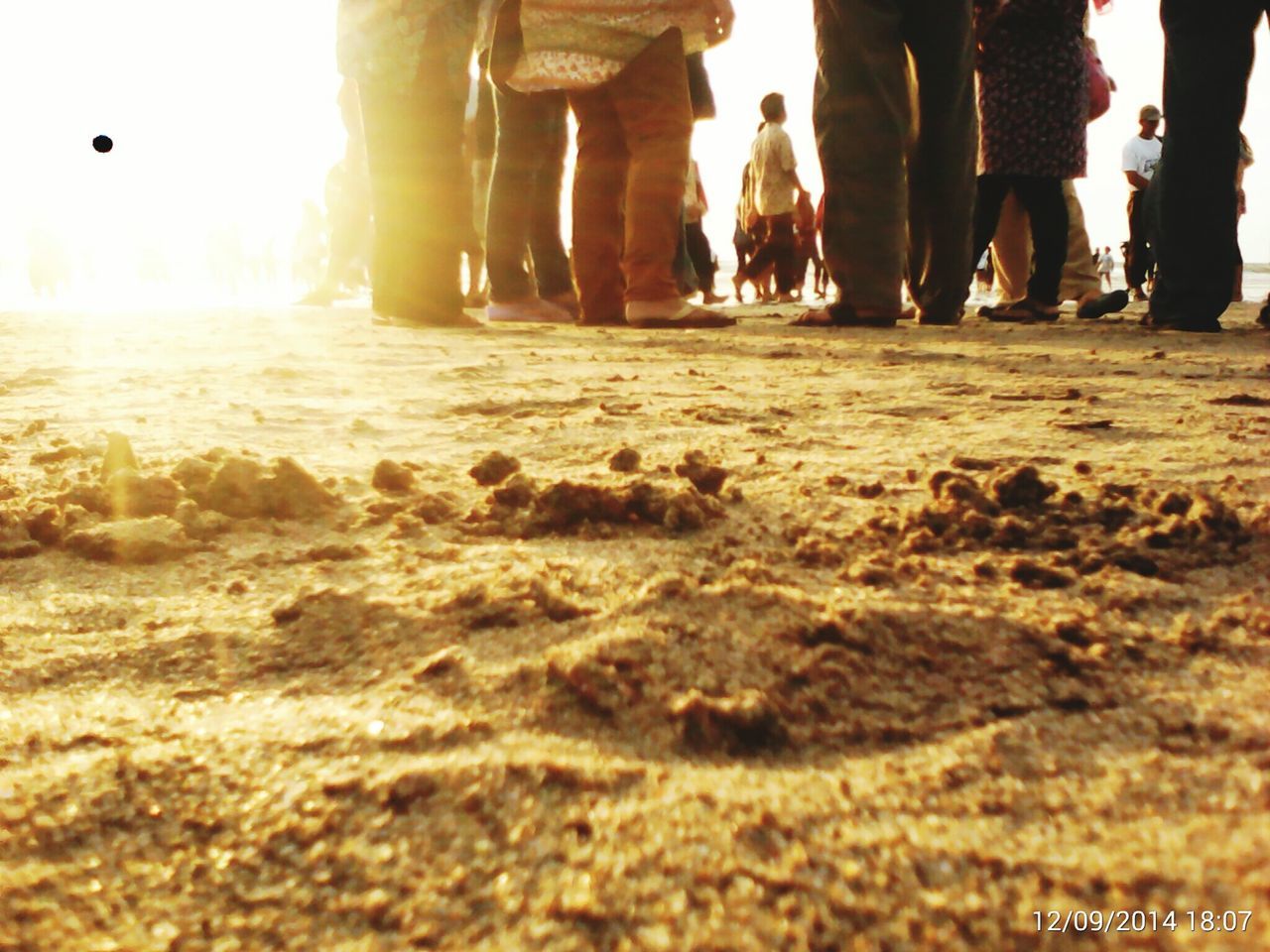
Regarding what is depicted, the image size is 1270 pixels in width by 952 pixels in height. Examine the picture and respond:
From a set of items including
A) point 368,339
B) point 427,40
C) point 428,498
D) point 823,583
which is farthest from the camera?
point 427,40

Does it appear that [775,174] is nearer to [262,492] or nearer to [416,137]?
[416,137]

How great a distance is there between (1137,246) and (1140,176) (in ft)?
3.55

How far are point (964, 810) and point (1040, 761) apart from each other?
0.08 metres

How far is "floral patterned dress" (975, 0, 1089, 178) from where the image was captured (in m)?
4.27

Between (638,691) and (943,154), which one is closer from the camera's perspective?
(638,691)

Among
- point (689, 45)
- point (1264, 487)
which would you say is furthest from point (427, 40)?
point (1264, 487)

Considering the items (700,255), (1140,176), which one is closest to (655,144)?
(700,255)

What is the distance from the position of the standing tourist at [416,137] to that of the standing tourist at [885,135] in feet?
4.39

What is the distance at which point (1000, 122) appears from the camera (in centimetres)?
434

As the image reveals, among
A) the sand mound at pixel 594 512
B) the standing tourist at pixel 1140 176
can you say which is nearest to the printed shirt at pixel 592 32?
the sand mound at pixel 594 512

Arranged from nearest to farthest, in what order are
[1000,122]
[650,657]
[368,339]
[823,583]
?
[650,657]
[823,583]
[368,339]
[1000,122]

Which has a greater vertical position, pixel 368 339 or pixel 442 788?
pixel 368 339

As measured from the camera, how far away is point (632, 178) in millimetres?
3672

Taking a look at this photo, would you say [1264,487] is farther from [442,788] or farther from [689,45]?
[689,45]
